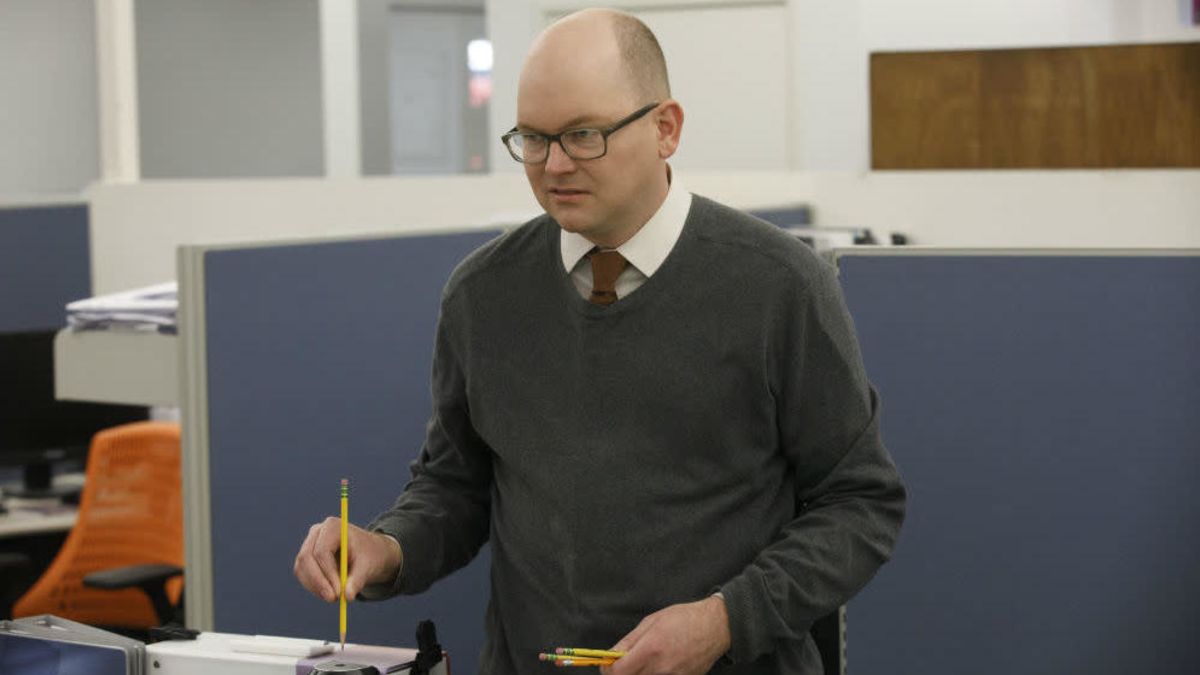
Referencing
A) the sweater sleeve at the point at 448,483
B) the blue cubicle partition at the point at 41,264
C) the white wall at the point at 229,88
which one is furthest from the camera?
the white wall at the point at 229,88

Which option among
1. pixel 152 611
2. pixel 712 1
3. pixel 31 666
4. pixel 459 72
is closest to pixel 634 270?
pixel 31 666

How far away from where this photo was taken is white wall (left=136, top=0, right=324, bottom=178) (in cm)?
814

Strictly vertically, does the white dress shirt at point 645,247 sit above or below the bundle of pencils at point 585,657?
above

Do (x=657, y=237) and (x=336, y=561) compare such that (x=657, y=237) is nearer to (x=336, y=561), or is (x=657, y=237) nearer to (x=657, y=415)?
(x=657, y=415)

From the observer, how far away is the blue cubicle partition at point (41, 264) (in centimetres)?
485

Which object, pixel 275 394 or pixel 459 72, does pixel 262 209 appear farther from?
pixel 459 72

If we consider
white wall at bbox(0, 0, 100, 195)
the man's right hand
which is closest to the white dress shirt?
the man's right hand

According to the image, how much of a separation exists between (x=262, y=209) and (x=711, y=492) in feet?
11.2

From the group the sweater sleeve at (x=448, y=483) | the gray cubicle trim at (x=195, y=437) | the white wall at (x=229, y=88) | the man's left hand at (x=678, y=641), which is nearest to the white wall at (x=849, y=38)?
the white wall at (x=229, y=88)

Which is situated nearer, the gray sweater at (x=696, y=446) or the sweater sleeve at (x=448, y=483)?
the gray sweater at (x=696, y=446)

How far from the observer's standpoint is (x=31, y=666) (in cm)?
135

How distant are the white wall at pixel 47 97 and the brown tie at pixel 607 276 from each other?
662 centimetres

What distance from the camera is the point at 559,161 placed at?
4.59 feet

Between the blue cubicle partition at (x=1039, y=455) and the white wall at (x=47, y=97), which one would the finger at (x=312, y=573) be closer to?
the blue cubicle partition at (x=1039, y=455)
